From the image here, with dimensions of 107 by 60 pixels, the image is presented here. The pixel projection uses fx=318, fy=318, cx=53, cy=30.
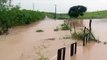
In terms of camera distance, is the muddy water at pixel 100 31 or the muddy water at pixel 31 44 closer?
the muddy water at pixel 31 44

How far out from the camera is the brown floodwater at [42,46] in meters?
13.0

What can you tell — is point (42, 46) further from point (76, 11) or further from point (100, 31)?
point (76, 11)

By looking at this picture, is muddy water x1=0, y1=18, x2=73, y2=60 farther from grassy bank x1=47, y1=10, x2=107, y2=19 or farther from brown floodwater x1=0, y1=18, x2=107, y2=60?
grassy bank x1=47, y1=10, x2=107, y2=19

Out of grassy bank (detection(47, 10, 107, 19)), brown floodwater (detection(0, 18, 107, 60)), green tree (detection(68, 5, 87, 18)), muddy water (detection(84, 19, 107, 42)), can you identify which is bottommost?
Answer: brown floodwater (detection(0, 18, 107, 60))

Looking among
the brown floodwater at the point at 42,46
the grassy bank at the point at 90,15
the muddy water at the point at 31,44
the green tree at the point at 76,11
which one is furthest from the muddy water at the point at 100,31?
the grassy bank at the point at 90,15

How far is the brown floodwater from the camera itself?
42.7ft

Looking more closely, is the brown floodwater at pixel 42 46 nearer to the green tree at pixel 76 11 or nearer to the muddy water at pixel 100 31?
the muddy water at pixel 100 31

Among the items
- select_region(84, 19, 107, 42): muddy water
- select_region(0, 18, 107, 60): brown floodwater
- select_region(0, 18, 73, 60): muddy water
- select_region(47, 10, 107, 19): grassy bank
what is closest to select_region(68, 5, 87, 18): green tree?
select_region(47, 10, 107, 19): grassy bank

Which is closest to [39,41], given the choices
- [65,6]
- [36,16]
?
[36,16]

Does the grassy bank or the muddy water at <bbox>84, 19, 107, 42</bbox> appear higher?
the grassy bank

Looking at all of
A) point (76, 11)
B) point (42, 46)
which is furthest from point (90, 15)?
point (42, 46)

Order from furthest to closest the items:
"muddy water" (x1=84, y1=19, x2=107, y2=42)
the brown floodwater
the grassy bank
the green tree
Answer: the grassy bank < the green tree < "muddy water" (x1=84, y1=19, x2=107, y2=42) < the brown floodwater

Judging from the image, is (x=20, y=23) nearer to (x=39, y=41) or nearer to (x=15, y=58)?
(x=39, y=41)

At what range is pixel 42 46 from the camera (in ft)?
48.3
